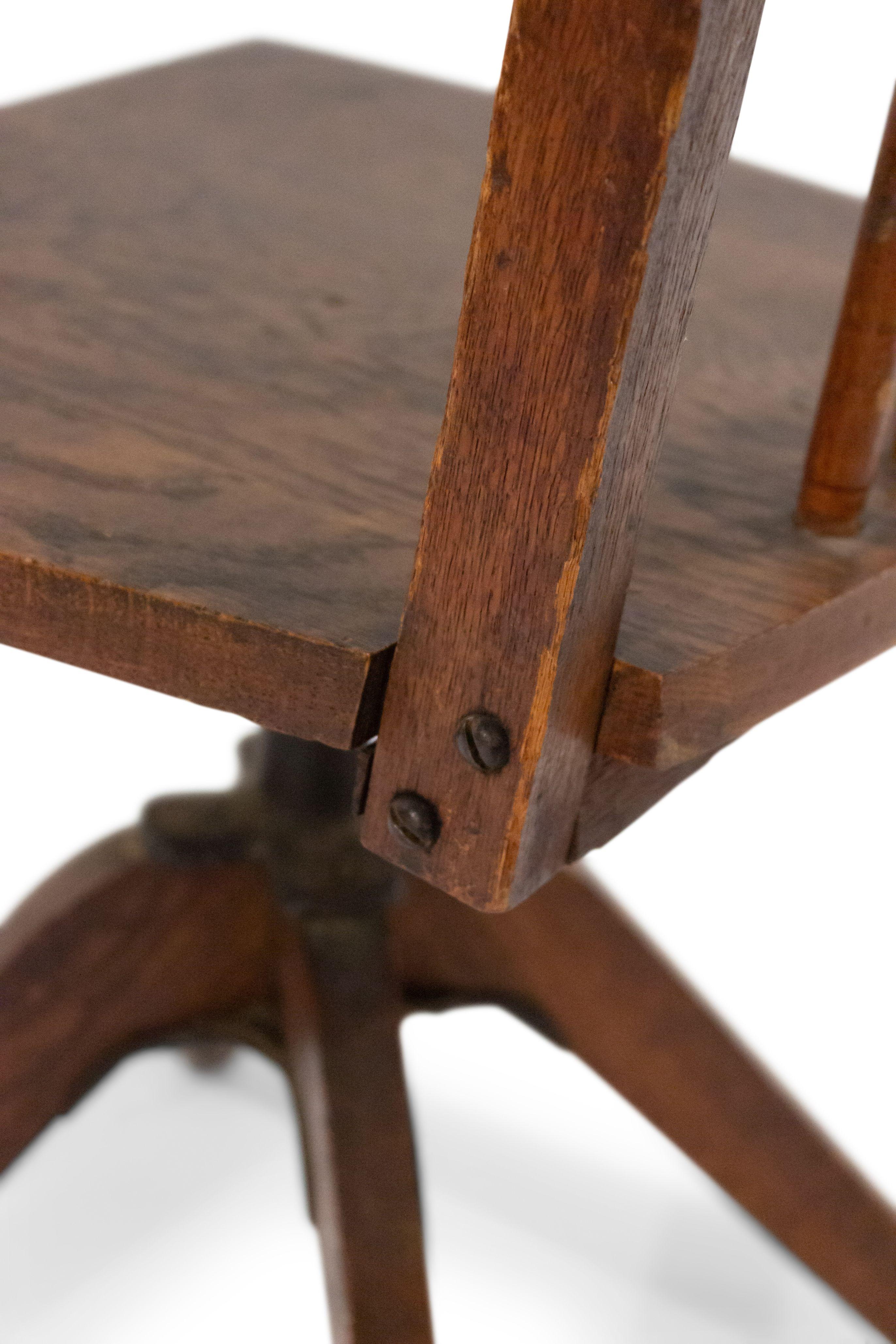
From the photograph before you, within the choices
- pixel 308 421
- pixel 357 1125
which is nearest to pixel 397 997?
pixel 357 1125

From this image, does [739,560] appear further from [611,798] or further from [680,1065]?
[680,1065]

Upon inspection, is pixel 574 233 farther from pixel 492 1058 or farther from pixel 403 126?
pixel 492 1058

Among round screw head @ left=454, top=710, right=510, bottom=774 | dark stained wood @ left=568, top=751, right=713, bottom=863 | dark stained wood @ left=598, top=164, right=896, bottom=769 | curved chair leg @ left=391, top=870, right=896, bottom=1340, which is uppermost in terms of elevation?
dark stained wood @ left=598, top=164, right=896, bottom=769

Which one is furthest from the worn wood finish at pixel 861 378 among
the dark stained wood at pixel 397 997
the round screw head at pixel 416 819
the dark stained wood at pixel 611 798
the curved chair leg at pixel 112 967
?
the curved chair leg at pixel 112 967

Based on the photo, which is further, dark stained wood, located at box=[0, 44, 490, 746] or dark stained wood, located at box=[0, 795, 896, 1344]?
dark stained wood, located at box=[0, 795, 896, 1344]

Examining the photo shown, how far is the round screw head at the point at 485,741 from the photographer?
25.5 inches

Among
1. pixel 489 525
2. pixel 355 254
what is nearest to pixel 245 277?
pixel 355 254

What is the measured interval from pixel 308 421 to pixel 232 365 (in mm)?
70

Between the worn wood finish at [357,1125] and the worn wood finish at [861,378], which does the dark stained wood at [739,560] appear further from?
the worn wood finish at [357,1125]

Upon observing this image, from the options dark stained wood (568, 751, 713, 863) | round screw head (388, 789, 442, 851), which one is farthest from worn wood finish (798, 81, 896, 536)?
round screw head (388, 789, 442, 851)

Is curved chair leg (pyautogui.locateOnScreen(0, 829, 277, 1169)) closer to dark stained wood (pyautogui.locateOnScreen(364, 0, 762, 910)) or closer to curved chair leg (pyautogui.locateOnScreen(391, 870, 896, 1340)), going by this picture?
curved chair leg (pyautogui.locateOnScreen(391, 870, 896, 1340))

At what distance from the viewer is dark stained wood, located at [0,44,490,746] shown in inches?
27.4

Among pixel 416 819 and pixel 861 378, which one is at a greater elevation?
pixel 861 378

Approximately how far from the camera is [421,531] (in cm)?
64
